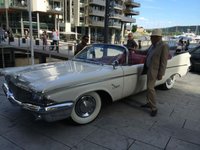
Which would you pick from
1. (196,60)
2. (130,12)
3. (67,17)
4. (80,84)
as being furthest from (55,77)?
(130,12)

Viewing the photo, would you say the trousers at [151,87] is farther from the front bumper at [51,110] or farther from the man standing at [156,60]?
the front bumper at [51,110]

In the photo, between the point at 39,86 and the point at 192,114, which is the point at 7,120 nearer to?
the point at 39,86

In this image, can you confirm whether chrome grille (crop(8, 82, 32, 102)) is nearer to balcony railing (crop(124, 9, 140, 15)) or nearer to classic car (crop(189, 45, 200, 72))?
classic car (crop(189, 45, 200, 72))

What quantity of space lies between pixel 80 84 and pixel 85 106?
51cm

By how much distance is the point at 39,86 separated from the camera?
8.77ft

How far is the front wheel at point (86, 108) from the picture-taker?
3199 millimetres

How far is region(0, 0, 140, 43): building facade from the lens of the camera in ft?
113

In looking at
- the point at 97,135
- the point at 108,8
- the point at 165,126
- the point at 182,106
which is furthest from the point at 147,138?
the point at 108,8

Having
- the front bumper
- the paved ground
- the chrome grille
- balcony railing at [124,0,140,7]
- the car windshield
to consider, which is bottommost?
the paved ground

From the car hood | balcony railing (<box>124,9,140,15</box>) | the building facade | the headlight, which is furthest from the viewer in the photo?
balcony railing (<box>124,9,140,15</box>)

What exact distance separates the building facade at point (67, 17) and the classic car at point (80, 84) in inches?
980

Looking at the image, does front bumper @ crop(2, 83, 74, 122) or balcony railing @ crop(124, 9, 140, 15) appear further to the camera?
balcony railing @ crop(124, 9, 140, 15)

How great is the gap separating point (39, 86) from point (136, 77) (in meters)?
2.12

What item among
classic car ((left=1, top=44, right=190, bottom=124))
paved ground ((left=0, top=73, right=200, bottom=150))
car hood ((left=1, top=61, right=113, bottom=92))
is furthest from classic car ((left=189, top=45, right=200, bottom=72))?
car hood ((left=1, top=61, right=113, bottom=92))
